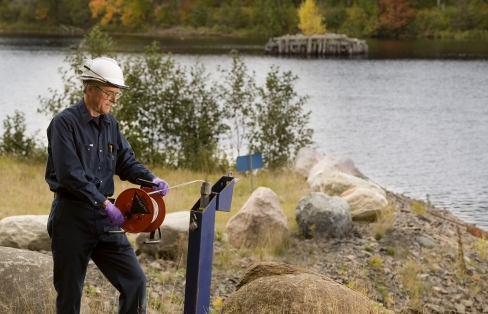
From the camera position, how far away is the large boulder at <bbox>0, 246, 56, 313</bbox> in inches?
264

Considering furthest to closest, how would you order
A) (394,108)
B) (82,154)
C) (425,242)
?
(394,108) → (425,242) → (82,154)

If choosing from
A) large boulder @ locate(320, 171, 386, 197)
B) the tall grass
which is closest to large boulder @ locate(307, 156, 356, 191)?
the tall grass

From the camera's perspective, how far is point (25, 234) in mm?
10578

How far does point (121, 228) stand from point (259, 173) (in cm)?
1389

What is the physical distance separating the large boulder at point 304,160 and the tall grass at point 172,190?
34cm

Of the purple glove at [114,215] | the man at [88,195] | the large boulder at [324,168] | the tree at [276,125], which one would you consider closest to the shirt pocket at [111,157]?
the man at [88,195]

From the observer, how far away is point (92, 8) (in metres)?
109

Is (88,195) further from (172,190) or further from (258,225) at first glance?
(172,190)

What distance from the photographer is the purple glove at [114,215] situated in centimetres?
551

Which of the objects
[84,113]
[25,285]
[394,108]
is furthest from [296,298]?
[394,108]

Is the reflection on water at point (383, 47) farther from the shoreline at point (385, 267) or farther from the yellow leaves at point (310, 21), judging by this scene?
the shoreline at point (385, 267)

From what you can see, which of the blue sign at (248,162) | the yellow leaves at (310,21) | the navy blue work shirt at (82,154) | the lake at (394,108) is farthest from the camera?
the yellow leaves at (310,21)

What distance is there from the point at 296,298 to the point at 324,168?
12923mm

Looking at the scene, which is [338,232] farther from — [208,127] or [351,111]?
[351,111]
